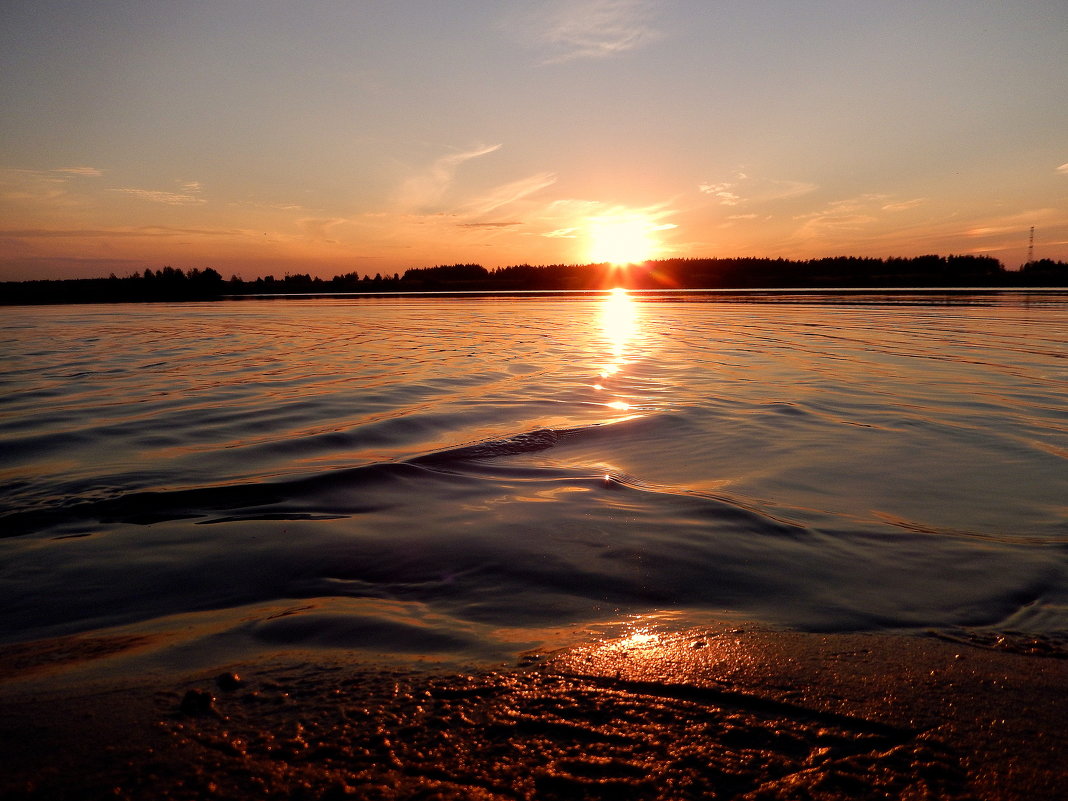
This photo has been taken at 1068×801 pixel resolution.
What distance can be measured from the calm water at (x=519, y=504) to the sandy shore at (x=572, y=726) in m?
0.34

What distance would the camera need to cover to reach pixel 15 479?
5.46 metres

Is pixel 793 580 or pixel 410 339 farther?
pixel 410 339

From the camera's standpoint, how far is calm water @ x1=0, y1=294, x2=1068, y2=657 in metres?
3.19

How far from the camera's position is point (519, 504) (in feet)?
16.1

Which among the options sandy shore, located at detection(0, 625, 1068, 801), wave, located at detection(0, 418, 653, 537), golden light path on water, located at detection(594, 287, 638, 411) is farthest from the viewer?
golden light path on water, located at detection(594, 287, 638, 411)

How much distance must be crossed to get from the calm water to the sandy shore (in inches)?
13.2

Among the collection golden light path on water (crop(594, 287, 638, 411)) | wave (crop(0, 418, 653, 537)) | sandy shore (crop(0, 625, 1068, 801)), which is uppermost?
golden light path on water (crop(594, 287, 638, 411))

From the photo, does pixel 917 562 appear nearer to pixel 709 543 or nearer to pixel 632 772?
pixel 709 543

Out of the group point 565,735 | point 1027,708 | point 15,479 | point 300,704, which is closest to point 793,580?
point 1027,708

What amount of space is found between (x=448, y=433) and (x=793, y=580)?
15.0 feet

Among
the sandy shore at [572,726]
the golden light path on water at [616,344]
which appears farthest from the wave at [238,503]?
the golden light path on water at [616,344]

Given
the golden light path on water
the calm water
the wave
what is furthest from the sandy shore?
the golden light path on water

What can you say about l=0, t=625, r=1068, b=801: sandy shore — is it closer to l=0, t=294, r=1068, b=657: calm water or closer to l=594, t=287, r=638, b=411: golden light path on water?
l=0, t=294, r=1068, b=657: calm water

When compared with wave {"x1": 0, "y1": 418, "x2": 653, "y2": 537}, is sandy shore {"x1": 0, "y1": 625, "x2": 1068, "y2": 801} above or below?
below
